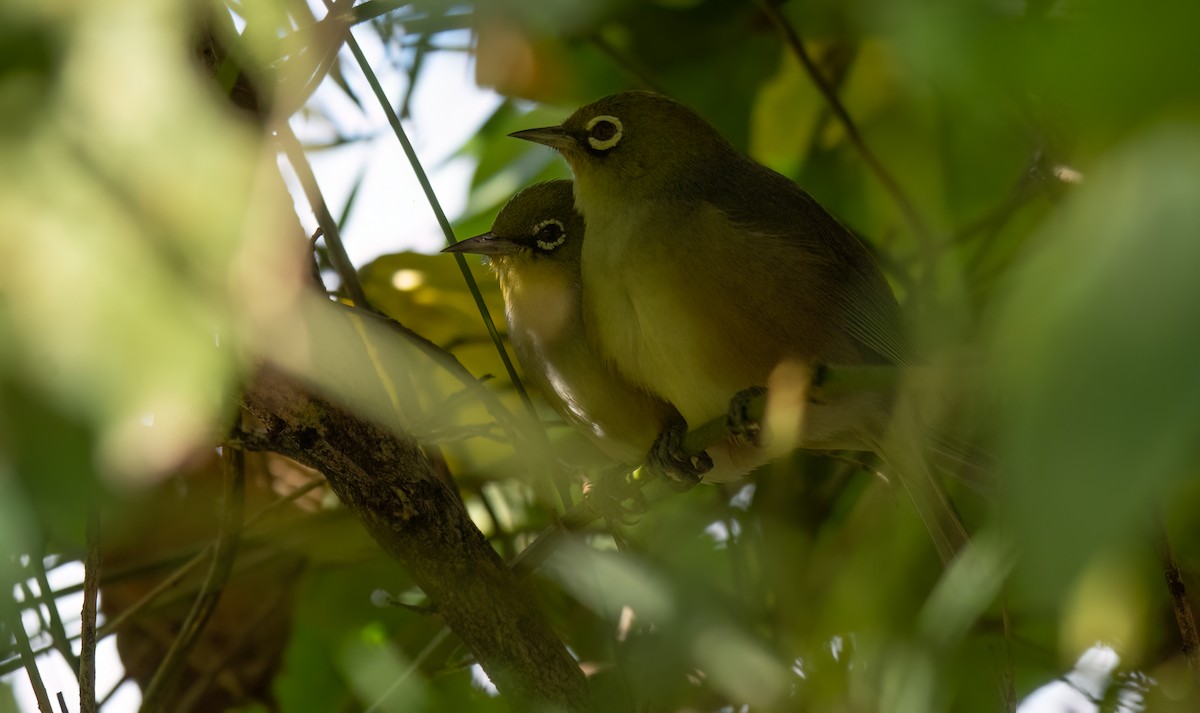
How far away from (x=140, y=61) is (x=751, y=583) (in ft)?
7.32

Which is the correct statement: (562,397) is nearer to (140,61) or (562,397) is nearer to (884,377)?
(884,377)

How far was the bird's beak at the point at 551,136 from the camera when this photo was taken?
276 centimetres

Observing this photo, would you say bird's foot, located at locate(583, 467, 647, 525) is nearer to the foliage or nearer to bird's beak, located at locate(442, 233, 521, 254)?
the foliage

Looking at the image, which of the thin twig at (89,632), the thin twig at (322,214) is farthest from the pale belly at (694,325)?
the thin twig at (89,632)

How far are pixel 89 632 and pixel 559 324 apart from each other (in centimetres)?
137

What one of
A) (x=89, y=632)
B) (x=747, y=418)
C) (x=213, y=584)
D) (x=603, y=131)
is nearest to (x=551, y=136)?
(x=603, y=131)

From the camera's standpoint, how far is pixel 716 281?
2.34 metres

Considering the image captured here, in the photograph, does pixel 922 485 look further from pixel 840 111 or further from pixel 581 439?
pixel 581 439

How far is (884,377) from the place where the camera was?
1.25 meters

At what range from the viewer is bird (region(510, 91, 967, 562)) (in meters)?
2.33

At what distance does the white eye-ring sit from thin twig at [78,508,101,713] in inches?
58.7

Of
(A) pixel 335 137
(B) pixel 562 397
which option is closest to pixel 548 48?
(A) pixel 335 137

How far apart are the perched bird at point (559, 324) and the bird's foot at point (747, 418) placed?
0.52 m

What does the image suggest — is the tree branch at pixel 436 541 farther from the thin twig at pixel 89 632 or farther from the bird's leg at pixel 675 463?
the bird's leg at pixel 675 463
